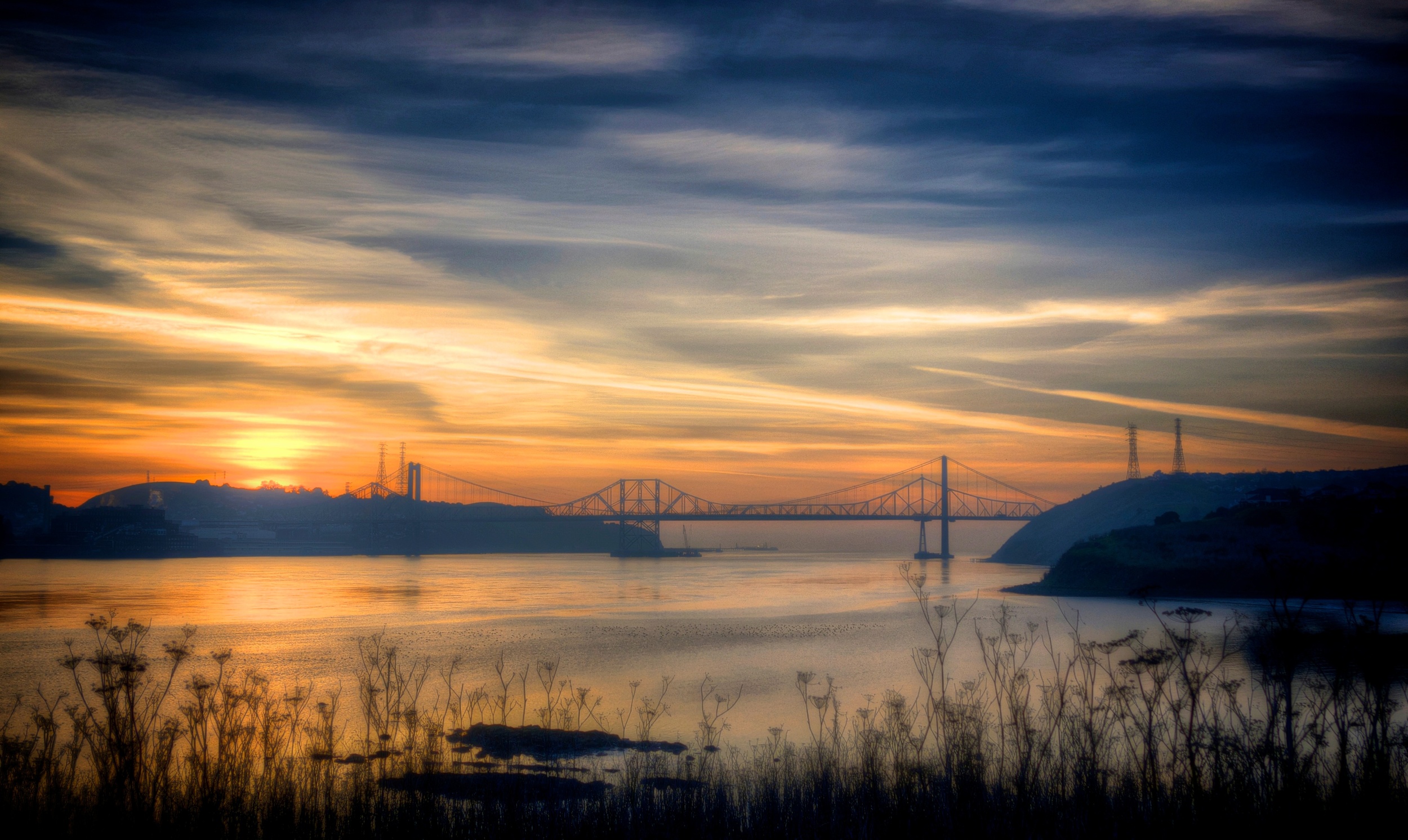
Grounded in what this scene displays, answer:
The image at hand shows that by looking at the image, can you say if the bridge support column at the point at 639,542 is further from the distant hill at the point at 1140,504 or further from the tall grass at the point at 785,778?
the tall grass at the point at 785,778

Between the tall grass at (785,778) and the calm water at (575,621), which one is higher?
the tall grass at (785,778)

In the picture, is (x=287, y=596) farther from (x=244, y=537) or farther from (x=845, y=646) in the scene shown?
(x=244, y=537)

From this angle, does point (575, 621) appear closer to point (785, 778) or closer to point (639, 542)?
point (785, 778)

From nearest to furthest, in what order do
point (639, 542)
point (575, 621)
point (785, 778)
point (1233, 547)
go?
point (785, 778) < point (575, 621) < point (1233, 547) < point (639, 542)

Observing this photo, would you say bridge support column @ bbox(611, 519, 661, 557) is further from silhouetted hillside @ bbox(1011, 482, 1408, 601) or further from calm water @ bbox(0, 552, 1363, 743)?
silhouetted hillside @ bbox(1011, 482, 1408, 601)

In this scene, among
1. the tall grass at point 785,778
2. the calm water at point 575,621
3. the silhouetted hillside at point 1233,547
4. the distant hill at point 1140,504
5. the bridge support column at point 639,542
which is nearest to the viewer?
the tall grass at point 785,778

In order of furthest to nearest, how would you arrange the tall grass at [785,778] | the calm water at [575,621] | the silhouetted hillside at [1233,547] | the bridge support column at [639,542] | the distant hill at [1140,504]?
the bridge support column at [639,542]
the distant hill at [1140,504]
the silhouetted hillside at [1233,547]
the calm water at [575,621]
the tall grass at [785,778]

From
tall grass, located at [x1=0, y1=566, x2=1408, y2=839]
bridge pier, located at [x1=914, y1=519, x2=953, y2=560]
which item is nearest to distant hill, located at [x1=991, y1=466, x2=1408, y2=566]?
bridge pier, located at [x1=914, y1=519, x2=953, y2=560]

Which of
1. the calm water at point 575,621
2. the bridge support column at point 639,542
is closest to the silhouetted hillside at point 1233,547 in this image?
the calm water at point 575,621

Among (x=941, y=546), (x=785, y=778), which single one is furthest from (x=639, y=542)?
(x=785, y=778)
